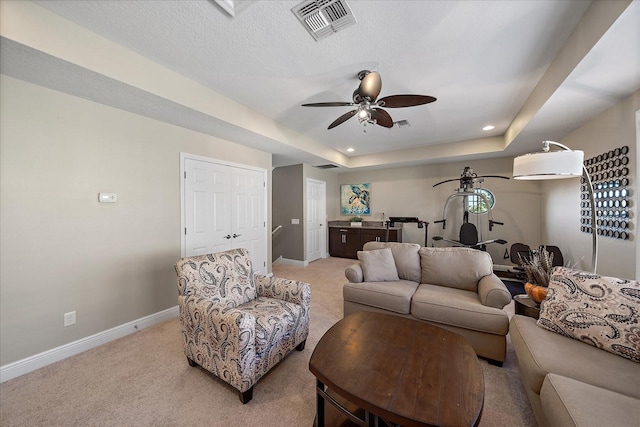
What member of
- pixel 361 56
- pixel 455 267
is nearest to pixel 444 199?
pixel 455 267

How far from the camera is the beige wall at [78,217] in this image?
1.89 metres

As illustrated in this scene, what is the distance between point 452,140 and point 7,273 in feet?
20.1

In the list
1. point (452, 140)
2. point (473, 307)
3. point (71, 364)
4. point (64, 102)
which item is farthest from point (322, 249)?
point (64, 102)

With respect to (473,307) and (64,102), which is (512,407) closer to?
(473,307)

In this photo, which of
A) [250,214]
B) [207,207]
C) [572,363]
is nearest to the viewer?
[572,363]

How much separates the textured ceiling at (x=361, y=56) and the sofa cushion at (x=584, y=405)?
1984mm

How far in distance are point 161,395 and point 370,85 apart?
3000 millimetres

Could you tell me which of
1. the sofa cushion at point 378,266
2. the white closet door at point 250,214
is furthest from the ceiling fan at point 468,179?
the white closet door at point 250,214

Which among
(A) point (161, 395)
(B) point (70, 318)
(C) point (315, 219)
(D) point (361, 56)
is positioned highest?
(D) point (361, 56)

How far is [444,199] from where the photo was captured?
5.49 meters

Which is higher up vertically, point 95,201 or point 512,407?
point 95,201

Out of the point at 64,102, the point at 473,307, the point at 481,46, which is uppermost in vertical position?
the point at 481,46

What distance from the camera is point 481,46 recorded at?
1.93 metres

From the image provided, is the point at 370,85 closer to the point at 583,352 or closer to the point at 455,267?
the point at 455,267
